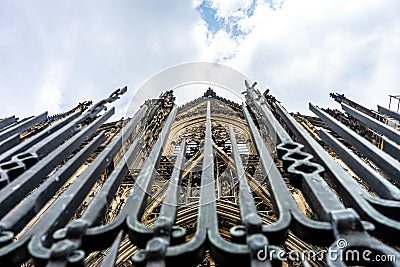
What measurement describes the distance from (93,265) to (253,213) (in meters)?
3.59

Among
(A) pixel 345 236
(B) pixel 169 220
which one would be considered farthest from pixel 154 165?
(A) pixel 345 236

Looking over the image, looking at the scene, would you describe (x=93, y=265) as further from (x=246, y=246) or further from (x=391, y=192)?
(x=391, y=192)

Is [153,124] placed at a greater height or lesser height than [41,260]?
greater

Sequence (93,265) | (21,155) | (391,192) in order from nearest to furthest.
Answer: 1. (391,192)
2. (21,155)
3. (93,265)

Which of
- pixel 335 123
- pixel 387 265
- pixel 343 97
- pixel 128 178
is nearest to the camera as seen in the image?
pixel 387 265

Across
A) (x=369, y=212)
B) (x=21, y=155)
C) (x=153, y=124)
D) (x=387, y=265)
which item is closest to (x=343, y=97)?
(x=153, y=124)

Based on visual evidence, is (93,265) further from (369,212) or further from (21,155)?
(369,212)

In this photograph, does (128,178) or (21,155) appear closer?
(21,155)

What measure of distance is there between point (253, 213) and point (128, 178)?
5992 mm

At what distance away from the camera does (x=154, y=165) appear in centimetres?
266

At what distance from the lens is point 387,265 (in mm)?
1392

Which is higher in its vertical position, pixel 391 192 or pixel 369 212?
pixel 391 192

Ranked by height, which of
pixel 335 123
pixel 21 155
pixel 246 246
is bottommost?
pixel 246 246

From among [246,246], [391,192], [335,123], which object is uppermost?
[335,123]
